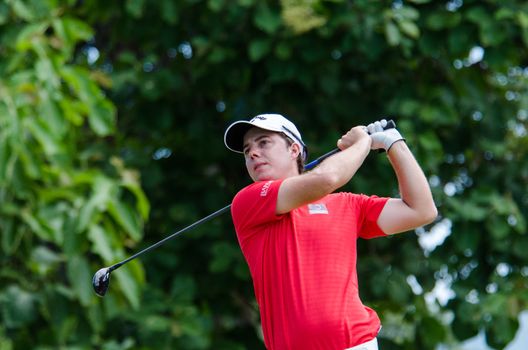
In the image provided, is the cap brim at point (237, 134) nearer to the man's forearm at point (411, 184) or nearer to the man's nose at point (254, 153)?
the man's nose at point (254, 153)

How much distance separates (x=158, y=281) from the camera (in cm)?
847

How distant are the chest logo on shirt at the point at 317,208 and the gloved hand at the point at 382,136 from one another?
0.32 m

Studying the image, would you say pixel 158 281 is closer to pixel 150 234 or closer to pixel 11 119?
pixel 150 234

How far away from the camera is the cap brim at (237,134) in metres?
4.50

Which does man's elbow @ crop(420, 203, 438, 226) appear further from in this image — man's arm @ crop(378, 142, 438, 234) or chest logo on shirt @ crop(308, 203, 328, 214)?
chest logo on shirt @ crop(308, 203, 328, 214)

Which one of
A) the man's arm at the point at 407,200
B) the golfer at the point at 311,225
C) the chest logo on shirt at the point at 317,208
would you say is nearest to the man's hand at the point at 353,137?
the golfer at the point at 311,225

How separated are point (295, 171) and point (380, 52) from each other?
12.4 feet

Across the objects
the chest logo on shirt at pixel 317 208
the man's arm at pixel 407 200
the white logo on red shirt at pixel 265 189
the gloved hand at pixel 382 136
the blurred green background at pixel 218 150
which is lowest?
the blurred green background at pixel 218 150

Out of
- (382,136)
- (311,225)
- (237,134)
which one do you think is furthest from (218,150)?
(311,225)

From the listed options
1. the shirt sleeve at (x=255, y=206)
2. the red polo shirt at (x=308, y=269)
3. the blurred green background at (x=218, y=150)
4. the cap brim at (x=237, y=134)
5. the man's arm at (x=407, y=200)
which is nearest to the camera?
the red polo shirt at (x=308, y=269)

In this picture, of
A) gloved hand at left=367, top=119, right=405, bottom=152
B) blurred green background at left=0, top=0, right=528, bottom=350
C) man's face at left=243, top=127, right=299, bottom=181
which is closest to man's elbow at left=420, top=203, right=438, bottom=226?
gloved hand at left=367, top=119, right=405, bottom=152

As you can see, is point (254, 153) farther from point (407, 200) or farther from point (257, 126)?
point (407, 200)

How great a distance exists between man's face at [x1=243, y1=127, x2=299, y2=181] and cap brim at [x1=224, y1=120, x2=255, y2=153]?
0.12 ft

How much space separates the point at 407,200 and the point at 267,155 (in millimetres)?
529
